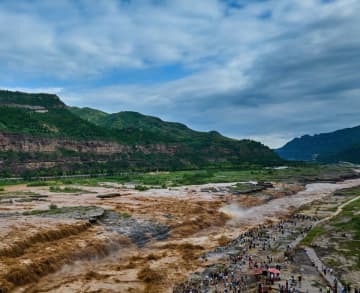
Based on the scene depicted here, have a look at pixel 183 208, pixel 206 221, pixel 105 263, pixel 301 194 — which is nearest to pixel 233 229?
pixel 206 221

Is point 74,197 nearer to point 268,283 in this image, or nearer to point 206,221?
point 206,221

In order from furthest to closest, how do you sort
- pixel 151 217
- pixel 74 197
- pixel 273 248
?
1. pixel 74 197
2. pixel 151 217
3. pixel 273 248

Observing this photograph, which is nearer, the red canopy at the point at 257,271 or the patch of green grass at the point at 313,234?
the red canopy at the point at 257,271

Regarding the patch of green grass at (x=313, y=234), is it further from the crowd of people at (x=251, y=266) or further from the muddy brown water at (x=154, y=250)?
the muddy brown water at (x=154, y=250)

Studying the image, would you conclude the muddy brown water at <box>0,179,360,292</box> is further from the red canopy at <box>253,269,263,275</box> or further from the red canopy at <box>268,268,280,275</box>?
the red canopy at <box>268,268,280,275</box>

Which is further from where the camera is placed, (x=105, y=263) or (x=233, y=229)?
(x=233, y=229)

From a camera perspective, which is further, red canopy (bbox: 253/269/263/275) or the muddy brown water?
red canopy (bbox: 253/269/263/275)

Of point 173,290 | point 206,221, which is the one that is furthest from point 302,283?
point 206,221

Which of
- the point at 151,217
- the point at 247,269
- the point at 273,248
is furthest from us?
the point at 151,217

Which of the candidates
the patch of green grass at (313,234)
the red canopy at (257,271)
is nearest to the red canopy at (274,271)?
the red canopy at (257,271)

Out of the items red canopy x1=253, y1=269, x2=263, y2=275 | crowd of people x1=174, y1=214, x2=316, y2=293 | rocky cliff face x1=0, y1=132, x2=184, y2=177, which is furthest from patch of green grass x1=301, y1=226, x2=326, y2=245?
rocky cliff face x1=0, y1=132, x2=184, y2=177

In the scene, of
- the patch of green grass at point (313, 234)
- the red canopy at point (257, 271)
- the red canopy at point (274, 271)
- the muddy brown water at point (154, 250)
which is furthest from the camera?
the patch of green grass at point (313, 234)
